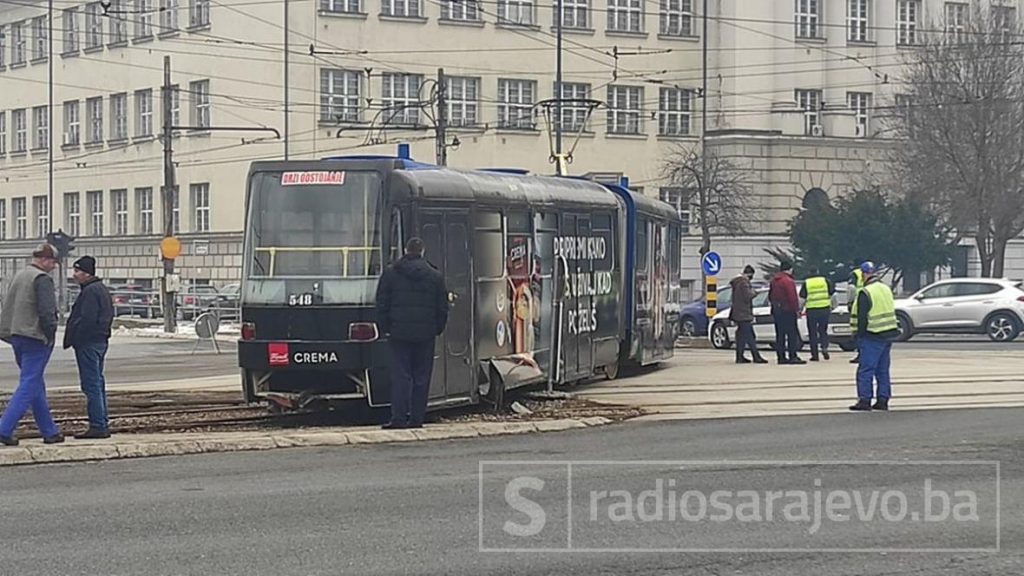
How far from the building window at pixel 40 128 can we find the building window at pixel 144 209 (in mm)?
8214

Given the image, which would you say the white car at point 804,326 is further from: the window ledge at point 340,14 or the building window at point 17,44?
the building window at point 17,44

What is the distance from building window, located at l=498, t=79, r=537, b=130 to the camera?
A: 67.1 meters

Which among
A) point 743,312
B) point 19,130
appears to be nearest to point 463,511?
point 743,312

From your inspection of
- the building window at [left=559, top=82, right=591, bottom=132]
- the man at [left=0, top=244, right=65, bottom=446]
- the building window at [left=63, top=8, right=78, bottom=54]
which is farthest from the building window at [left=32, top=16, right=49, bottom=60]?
the man at [left=0, top=244, right=65, bottom=446]

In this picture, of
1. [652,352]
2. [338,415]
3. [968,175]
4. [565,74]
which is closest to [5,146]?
[565,74]

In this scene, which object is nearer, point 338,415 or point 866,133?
point 338,415

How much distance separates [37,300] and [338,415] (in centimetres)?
502

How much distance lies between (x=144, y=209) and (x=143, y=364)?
39123 mm

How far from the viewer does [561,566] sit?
30.4 ft

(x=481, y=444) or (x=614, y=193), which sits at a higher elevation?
(x=614, y=193)

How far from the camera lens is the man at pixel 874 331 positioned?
18.7 metres

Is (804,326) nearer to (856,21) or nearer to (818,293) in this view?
(818,293)

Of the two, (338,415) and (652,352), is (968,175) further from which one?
(338,415)

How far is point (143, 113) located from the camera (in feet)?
231
